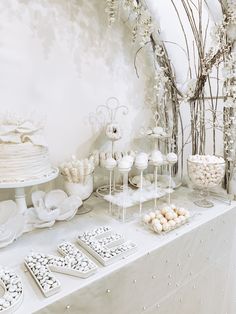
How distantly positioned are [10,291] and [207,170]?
0.97 metres

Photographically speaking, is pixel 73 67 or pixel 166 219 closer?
pixel 166 219

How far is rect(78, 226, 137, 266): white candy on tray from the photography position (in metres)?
0.82

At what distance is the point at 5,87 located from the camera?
109 cm

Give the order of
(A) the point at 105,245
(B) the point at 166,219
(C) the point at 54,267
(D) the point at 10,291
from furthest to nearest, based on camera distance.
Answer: (B) the point at 166,219
(A) the point at 105,245
(C) the point at 54,267
(D) the point at 10,291

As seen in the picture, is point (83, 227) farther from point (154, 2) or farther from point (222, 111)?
point (154, 2)

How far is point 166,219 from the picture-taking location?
1061mm

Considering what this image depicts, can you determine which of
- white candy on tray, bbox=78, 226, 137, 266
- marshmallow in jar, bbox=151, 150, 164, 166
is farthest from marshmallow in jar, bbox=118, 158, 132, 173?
white candy on tray, bbox=78, 226, 137, 266

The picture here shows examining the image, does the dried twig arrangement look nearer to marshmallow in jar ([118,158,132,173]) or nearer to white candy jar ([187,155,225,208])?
white candy jar ([187,155,225,208])

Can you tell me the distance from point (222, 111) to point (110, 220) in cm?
87

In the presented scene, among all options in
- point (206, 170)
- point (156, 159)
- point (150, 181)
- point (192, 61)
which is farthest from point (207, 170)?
point (192, 61)

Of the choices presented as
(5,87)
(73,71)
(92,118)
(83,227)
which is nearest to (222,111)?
(92,118)

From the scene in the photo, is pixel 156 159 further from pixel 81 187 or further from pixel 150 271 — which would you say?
pixel 150 271

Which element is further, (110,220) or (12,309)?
(110,220)

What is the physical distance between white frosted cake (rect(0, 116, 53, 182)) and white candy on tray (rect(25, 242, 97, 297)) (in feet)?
0.97
